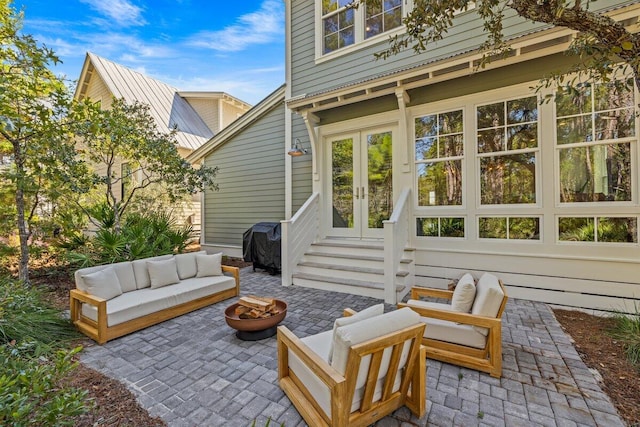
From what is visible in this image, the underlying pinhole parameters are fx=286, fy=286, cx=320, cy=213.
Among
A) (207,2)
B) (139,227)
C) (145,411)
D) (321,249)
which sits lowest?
(145,411)

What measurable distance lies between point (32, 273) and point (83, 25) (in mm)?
8281

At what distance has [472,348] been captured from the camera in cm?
272

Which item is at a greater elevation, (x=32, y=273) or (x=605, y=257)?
(x=605, y=257)

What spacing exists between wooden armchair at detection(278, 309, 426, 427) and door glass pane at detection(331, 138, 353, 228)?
4186mm

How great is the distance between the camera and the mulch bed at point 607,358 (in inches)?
87.2

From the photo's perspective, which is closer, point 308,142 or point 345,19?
point 345,19

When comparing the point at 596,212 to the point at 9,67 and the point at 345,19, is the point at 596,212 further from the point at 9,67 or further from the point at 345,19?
the point at 9,67

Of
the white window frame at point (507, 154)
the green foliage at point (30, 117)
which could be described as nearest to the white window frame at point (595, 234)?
the white window frame at point (507, 154)

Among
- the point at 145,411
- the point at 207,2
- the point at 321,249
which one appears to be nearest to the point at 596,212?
the point at 321,249

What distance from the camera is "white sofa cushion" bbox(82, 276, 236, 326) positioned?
3.42 meters

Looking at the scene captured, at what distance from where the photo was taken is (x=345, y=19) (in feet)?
21.0

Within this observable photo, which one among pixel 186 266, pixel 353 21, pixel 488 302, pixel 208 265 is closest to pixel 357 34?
pixel 353 21

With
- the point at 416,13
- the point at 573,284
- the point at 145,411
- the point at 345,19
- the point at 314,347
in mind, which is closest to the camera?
the point at 145,411

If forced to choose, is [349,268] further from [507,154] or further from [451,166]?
[507,154]
